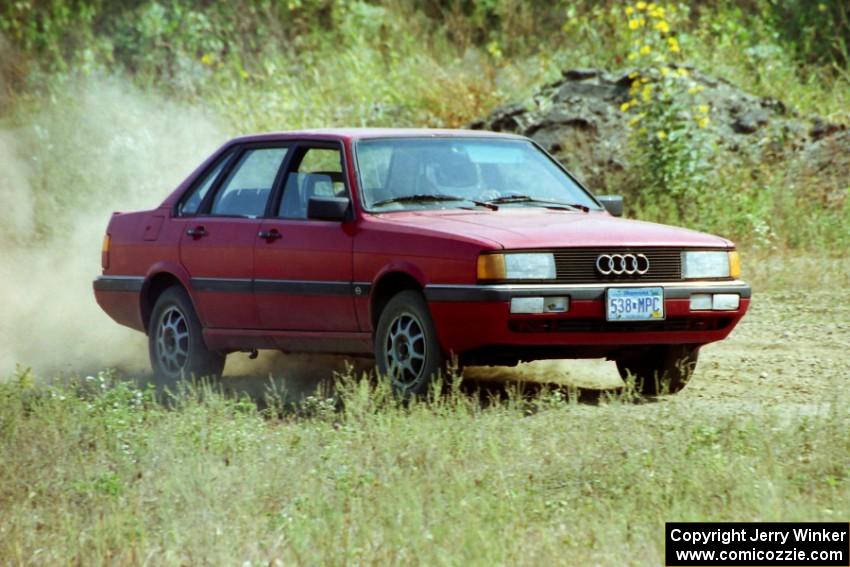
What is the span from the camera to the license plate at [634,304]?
304 inches

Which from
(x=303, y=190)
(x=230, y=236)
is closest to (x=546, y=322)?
(x=303, y=190)

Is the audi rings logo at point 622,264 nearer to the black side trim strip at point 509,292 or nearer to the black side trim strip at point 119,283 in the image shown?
the black side trim strip at point 509,292

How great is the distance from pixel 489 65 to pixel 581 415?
12093 mm

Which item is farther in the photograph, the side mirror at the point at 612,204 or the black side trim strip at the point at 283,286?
the side mirror at the point at 612,204

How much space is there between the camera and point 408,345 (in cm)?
805

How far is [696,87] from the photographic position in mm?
14633

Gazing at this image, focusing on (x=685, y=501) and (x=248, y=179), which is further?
(x=248, y=179)

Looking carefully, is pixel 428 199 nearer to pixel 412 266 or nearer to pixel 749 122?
pixel 412 266

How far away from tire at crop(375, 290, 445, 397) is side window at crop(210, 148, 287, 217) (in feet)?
4.54

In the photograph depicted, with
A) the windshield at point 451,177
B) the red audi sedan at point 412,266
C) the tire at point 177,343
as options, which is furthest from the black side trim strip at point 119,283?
the windshield at point 451,177

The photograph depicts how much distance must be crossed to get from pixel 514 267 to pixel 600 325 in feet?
1.77

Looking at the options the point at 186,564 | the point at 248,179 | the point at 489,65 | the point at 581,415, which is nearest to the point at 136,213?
the point at 248,179

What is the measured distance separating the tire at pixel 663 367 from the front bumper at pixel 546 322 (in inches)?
18.3

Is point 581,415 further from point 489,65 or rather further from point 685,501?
point 489,65
